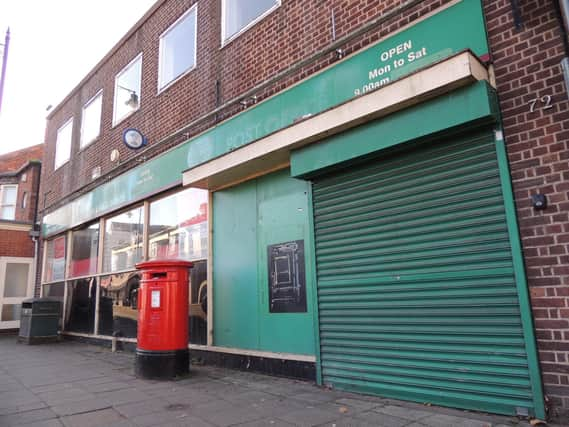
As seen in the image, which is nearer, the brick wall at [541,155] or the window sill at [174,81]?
the brick wall at [541,155]

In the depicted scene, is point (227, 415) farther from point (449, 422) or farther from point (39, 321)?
point (39, 321)

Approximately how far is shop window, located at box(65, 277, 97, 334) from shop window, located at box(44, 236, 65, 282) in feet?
3.85

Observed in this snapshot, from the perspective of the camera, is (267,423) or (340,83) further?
→ (340,83)

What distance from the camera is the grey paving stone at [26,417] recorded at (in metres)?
4.06

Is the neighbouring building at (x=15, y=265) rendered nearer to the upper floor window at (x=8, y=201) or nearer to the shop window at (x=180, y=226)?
the shop window at (x=180, y=226)

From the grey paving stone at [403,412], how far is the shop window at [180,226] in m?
Result: 4.24

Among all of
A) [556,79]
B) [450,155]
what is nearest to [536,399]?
[450,155]

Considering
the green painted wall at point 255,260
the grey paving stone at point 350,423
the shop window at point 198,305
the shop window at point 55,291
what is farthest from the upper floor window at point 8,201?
the grey paving stone at point 350,423

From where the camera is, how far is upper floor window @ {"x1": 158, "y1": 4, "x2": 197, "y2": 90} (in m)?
8.65

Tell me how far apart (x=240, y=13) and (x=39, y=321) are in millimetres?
9564

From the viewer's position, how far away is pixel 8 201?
23.5m

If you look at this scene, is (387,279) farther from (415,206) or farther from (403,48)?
(403,48)

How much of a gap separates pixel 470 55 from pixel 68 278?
12.3 metres

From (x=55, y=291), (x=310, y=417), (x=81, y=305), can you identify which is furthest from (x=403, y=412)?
(x=55, y=291)
